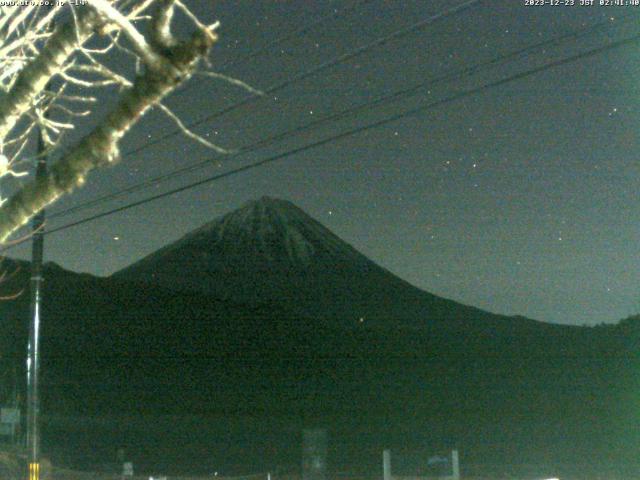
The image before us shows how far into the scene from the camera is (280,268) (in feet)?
502

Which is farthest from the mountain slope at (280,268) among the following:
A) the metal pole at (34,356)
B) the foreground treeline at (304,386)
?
the metal pole at (34,356)

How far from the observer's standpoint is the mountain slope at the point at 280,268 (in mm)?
138250

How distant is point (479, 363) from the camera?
253ft

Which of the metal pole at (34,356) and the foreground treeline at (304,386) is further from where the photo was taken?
the foreground treeline at (304,386)

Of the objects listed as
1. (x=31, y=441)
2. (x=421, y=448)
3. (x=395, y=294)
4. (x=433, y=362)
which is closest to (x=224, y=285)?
(x=395, y=294)

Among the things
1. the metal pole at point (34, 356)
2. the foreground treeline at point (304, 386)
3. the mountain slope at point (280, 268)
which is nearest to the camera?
the metal pole at point (34, 356)

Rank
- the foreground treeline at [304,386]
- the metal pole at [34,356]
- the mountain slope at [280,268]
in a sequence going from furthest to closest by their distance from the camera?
the mountain slope at [280,268], the foreground treeline at [304,386], the metal pole at [34,356]

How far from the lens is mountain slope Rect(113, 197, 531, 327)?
13825 centimetres

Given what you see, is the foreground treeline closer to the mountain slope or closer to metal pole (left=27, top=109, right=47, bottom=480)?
metal pole (left=27, top=109, right=47, bottom=480)

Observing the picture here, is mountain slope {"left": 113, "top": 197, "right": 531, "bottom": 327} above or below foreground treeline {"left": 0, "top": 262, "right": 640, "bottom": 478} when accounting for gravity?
above

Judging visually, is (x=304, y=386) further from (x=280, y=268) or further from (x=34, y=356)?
(x=280, y=268)

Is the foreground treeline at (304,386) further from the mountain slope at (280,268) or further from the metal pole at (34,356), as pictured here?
the mountain slope at (280,268)

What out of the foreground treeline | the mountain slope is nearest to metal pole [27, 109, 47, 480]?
the foreground treeline

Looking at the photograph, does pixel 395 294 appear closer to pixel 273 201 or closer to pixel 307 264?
pixel 307 264
